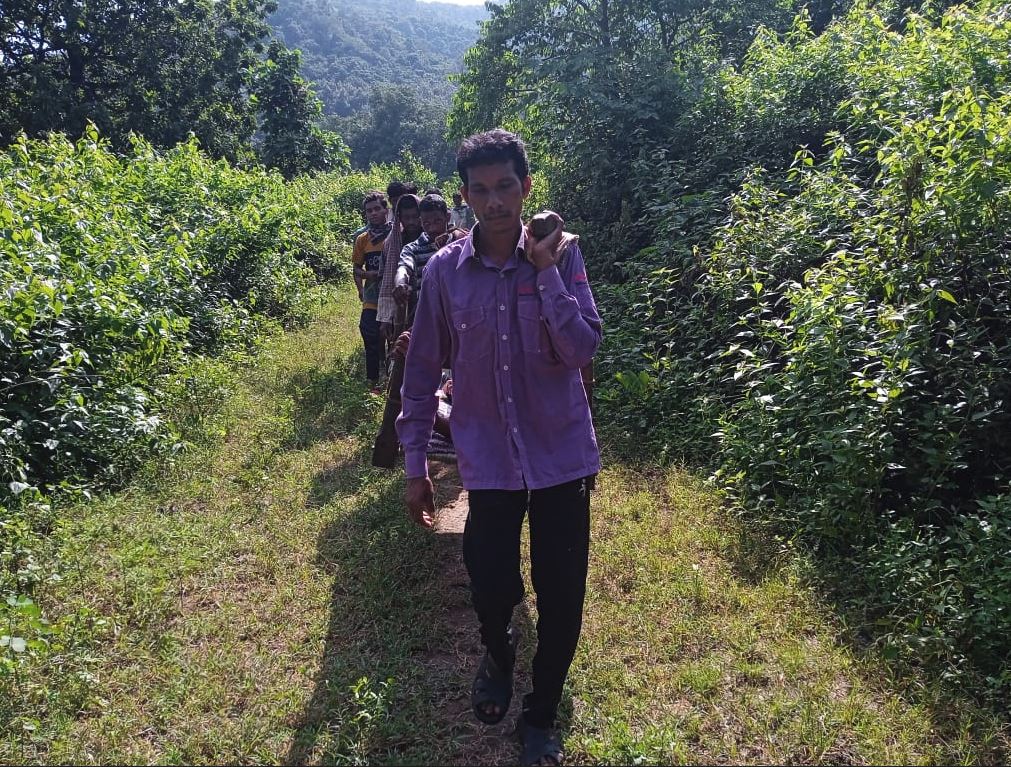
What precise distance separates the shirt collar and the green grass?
1.61 metres

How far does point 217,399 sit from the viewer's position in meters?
5.81

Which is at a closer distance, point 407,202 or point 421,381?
point 421,381

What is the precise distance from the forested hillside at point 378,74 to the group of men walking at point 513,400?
49.0 m

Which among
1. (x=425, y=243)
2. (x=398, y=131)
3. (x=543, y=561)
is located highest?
(x=398, y=131)

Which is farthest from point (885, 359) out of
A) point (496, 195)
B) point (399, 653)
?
point (399, 653)

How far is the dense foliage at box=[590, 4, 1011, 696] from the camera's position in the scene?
302 cm

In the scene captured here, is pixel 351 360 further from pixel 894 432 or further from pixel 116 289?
pixel 894 432

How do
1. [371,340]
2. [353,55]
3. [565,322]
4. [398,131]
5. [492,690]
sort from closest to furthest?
[565,322], [492,690], [371,340], [398,131], [353,55]

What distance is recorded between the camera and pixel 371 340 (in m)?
6.40

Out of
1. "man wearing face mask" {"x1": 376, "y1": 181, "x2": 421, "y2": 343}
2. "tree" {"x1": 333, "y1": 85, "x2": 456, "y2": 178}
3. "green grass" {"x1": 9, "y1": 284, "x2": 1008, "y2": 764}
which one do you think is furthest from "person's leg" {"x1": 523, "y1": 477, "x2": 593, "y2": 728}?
"tree" {"x1": 333, "y1": 85, "x2": 456, "y2": 178}

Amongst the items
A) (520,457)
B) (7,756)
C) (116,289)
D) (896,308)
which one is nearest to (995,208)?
(896,308)

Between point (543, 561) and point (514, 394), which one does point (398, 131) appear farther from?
point (543, 561)

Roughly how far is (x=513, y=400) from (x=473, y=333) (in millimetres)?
238

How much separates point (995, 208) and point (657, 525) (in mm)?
2308
